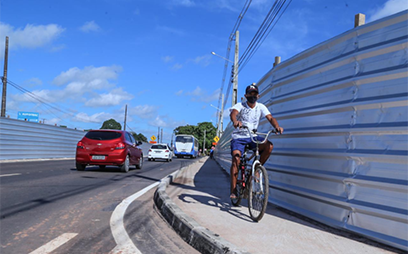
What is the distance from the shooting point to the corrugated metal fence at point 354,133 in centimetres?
340

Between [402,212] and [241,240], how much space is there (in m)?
1.54

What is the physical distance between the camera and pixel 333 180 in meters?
4.28

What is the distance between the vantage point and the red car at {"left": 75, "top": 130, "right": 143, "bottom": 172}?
41.5 feet

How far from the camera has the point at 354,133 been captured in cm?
398

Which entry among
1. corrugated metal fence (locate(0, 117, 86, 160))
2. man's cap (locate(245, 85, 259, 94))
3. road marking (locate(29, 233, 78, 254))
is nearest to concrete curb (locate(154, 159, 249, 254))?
road marking (locate(29, 233, 78, 254))

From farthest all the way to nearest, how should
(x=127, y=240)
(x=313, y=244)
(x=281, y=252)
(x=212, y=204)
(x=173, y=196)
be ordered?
(x=173, y=196) < (x=212, y=204) < (x=127, y=240) < (x=313, y=244) < (x=281, y=252)

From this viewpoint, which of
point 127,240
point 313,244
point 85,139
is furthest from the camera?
point 85,139

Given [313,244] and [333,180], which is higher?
[333,180]

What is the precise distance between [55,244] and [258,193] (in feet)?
8.15

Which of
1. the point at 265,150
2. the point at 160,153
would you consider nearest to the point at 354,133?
the point at 265,150

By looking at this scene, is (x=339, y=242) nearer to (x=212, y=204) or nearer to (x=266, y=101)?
(x=212, y=204)

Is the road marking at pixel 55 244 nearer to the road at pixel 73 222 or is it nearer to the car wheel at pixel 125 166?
the road at pixel 73 222

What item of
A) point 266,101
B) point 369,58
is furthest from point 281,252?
point 266,101

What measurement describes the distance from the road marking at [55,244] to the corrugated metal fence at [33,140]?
17.2 meters
